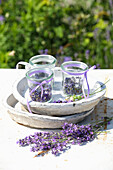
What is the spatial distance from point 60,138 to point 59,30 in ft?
5.56

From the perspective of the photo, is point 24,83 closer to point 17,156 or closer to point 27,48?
point 17,156

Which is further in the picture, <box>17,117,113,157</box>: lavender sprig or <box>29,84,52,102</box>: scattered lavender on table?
<box>29,84,52,102</box>: scattered lavender on table

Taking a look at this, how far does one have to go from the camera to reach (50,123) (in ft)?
4.29

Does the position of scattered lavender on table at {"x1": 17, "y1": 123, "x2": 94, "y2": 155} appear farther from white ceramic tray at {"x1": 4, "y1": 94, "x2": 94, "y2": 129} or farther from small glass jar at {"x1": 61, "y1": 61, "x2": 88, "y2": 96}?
small glass jar at {"x1": 61, "y1": 61, "x2": 88, "y2": 96}

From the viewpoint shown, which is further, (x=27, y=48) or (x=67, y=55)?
(x=67, y=55)

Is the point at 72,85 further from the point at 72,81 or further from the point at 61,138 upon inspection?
the point at 61,138

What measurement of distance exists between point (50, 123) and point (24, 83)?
327 millimetres

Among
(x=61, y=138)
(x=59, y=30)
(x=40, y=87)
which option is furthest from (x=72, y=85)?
(x=59, y=30)

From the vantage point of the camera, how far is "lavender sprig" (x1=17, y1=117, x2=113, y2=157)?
124cm

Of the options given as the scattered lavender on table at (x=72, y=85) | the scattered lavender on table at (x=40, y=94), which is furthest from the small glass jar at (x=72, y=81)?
the scattered lavender on table at (x=40, y=94)

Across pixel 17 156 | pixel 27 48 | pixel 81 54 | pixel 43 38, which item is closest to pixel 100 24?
pixel 81 54

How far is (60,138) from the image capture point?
4.19 ft

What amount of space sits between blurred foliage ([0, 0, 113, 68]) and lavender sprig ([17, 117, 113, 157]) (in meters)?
1.44

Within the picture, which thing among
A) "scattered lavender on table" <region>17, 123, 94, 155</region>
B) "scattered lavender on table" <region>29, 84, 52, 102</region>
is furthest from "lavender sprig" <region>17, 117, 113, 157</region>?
"scattered lavender on table" <region>29, 84, 52, 102</region>
